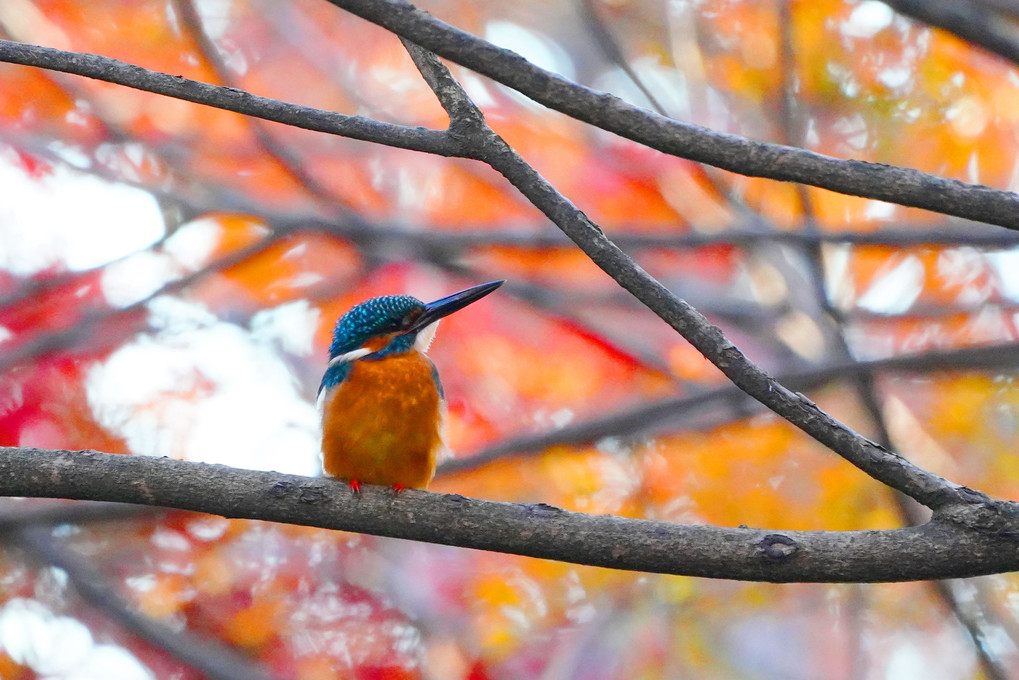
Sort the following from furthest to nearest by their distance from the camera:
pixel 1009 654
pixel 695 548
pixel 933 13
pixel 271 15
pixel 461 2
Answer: pixel 461 2, pixel 271 15, pixel 1009 654, pixel 933 13, pixel 695 548

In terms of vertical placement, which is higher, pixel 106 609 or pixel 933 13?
pixel 933 13

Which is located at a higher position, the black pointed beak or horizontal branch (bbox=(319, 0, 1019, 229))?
the black pointed beak

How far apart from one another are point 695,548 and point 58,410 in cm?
554

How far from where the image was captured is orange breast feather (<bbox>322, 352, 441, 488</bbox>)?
3.66 meters

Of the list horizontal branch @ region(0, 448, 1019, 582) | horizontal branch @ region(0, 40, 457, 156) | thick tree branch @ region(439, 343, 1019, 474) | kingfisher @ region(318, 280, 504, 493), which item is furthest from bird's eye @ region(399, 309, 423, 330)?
horizontal branch @ region(0, 40, 457, 156)

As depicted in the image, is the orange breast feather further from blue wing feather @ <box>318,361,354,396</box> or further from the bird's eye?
the bird's eye

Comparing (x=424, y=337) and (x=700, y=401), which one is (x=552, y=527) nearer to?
(x=424, y=337)

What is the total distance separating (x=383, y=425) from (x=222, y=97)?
1.56 meters

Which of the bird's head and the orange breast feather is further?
the bird's head

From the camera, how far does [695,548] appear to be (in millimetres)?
2629

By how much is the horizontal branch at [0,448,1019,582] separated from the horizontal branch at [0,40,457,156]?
1.08 meters

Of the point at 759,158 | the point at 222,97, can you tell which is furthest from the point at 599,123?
the point at 222,97

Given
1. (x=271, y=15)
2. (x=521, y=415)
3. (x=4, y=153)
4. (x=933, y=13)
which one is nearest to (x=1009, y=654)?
(x=521, y=415)

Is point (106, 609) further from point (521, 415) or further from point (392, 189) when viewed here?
point (392, 189)
